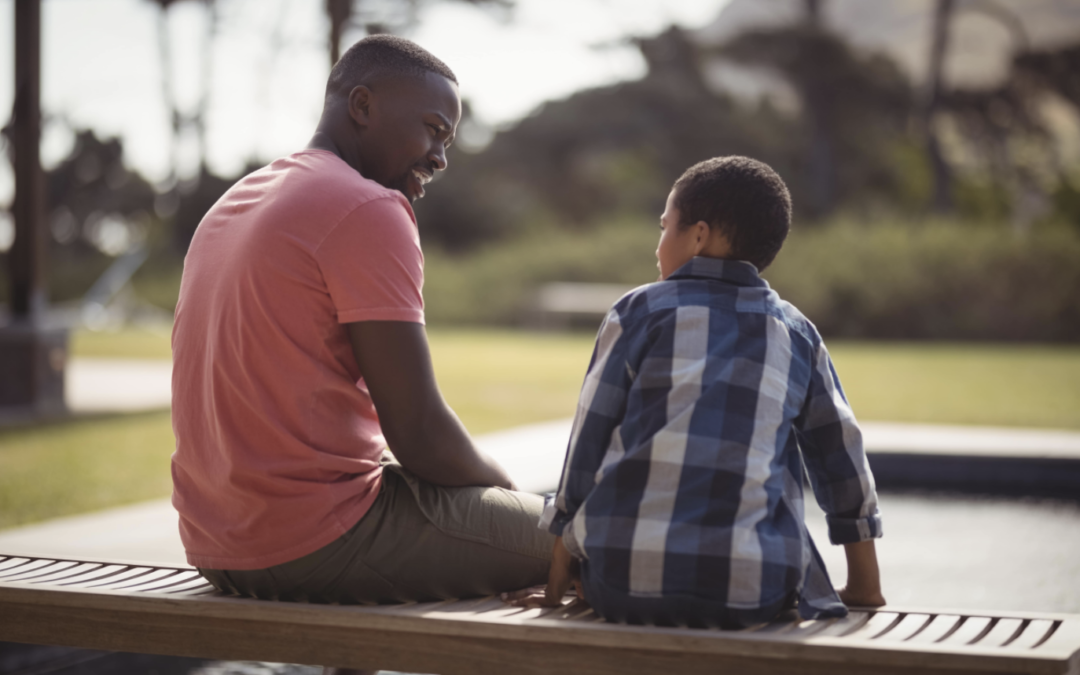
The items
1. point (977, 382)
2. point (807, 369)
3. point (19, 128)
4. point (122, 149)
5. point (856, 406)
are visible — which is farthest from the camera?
point (122, 149)

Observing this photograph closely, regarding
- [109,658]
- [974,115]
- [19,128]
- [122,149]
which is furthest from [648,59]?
[109,658]

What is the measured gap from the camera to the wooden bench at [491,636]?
142cm

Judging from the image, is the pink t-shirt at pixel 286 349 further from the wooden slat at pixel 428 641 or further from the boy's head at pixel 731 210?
the boy's head at pixel 731 210

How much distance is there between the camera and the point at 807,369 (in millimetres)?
1632

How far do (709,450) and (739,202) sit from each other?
0.40 m

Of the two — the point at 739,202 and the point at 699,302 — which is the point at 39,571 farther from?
the point at 739,202

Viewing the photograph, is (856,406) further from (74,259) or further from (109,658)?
(74,259)

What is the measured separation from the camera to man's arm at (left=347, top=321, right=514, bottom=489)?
5.24 feet

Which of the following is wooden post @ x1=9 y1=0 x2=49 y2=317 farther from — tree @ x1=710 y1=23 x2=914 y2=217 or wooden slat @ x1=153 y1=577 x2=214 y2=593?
tree @ x1=710 y1=23 x2=914 y2=217

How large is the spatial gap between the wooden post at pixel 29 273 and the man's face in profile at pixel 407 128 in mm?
6543

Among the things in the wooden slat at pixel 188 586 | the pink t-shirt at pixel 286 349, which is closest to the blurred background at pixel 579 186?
the wooden slat at pixel 188 586

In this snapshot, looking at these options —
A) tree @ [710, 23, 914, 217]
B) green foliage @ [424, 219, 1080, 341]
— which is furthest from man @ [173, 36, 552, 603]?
tree @ [710, 23, 914, 217]

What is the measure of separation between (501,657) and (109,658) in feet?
6.18

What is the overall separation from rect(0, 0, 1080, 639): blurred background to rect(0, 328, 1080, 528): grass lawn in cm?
4
